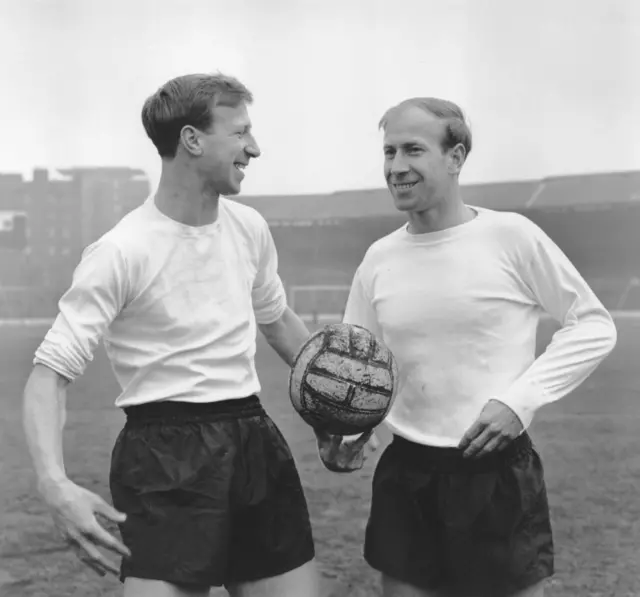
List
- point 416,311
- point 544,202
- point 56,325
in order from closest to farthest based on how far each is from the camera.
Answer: point 56,325
point 416,311
point 544,202

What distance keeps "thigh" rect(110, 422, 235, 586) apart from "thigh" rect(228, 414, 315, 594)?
0.16ft

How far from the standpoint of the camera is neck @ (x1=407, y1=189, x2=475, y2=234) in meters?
1.84

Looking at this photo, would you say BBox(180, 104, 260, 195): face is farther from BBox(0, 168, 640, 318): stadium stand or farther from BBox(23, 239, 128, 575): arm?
BBox(0, 168, 640, 318): stadium stand

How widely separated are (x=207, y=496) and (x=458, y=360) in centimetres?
58

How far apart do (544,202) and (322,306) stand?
1.22 meters

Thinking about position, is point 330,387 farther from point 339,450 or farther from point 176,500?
point 176,500

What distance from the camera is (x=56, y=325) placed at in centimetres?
160

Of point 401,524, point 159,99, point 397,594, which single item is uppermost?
point 159,99

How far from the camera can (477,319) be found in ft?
5.86

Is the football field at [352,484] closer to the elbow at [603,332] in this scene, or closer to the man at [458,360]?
the man at [458,360]

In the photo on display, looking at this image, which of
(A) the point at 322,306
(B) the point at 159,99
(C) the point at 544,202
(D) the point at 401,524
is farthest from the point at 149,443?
(C) the point at 544,202

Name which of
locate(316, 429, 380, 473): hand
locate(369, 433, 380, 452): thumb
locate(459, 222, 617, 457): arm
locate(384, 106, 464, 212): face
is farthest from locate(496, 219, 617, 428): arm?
locate(369, 433, 380, 452): thumb

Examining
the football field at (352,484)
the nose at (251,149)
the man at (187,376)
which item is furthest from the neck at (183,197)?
the football field at (352,484)

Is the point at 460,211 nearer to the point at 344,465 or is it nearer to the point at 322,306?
the point at 344,465
